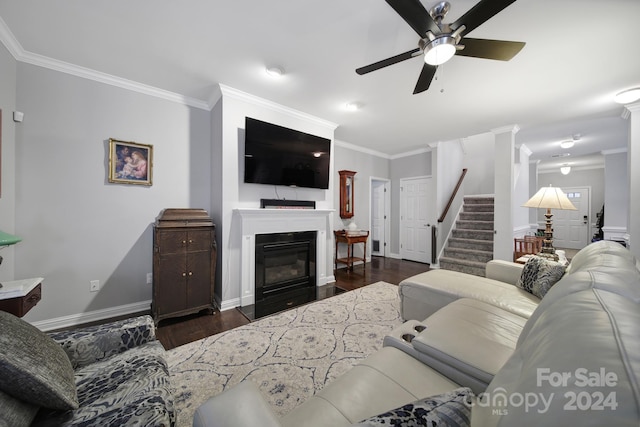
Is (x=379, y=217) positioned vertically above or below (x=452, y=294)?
above

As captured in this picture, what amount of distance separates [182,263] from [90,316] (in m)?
1.14

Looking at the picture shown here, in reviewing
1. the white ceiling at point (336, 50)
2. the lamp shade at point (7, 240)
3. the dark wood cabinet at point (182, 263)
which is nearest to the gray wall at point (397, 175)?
the white ceiling at point (336, 50)

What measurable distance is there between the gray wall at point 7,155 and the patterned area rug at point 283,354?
173 cm

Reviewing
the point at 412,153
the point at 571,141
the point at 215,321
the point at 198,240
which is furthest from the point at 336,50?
the point at 571,141

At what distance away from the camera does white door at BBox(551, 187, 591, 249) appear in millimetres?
7273

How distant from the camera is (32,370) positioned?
80 centimetres

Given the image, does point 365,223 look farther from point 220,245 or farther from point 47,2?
point 47,2

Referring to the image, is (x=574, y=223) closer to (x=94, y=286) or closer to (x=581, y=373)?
(x=581, y=373)

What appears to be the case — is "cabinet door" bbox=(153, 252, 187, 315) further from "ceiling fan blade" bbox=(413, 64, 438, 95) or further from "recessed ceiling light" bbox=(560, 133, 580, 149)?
"recessed ceiling light" bbox=(560, 133, 580, 149)

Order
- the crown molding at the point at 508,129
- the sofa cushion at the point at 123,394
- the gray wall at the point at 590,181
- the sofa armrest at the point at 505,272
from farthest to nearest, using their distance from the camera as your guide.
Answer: the gray wall at the point at 590,181
the crown molding at the point at 508,129
the sofa armrest at the point at 505,272
the sofa cushion at the point at 123,394

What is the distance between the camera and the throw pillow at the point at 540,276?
1.90 meters

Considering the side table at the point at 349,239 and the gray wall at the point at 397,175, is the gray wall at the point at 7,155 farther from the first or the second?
the gray wall at the point at 397,175

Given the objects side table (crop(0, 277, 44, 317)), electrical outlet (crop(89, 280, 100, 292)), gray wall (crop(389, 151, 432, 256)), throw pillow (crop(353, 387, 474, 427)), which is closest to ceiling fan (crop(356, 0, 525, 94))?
throw pillow (crop(353, 387, 474, 427))

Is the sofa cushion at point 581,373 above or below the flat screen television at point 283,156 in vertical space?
below
